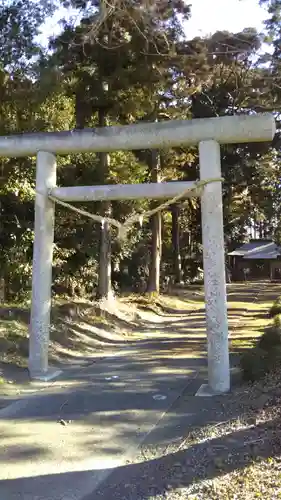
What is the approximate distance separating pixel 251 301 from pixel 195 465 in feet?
69.2

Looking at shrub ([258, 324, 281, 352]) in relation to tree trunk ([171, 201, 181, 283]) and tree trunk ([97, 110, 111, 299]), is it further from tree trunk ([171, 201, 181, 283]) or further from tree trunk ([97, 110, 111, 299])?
tree trunk ([171, 201, 181, 283])

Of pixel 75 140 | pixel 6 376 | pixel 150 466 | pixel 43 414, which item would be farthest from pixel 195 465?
pixel 75 140

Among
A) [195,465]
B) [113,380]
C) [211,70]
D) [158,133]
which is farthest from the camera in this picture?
[211,70]

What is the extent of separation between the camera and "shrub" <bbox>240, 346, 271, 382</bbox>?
689 cm

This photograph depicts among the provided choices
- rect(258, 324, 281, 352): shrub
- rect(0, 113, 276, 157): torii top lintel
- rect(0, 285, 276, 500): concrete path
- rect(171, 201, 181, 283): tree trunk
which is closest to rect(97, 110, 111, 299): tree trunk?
rect(0, 285, 276, 500): concrete path

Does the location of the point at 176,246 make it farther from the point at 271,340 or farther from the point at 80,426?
the point at 80,426

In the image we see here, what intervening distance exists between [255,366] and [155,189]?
2.86 m

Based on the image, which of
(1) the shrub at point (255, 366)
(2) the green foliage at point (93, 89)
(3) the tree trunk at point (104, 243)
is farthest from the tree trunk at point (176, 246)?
(1) the shrub at point (255, 366)

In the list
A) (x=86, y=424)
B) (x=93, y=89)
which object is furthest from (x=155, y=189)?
(x=93, y=89)

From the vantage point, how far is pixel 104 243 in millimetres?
15938

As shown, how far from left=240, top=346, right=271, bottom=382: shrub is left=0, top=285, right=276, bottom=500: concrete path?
76cm

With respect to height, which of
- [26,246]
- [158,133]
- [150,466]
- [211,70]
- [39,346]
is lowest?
[150,466]

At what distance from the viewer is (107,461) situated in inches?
180

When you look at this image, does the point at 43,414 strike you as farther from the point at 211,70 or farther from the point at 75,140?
the point at 211,70
